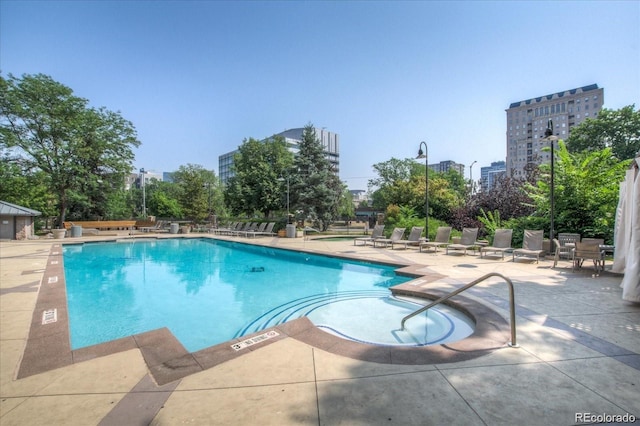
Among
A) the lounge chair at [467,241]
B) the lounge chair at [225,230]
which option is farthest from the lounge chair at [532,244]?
the lounge chair at [225,230]

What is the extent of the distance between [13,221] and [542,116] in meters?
125

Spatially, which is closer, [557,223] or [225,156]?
[557,223]

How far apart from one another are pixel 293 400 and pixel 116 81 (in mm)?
16398

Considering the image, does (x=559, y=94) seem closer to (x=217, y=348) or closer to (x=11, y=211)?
(x=217, y=348)

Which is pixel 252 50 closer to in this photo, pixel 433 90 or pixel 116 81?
pixel 116 81

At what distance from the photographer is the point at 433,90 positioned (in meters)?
14.9

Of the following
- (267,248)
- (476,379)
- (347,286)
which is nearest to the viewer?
(476,379)

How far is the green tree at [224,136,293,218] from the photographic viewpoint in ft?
91.9

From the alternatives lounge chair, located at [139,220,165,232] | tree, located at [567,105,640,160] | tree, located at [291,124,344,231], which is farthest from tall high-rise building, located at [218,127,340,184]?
lounge chair, located at [139,220,165,232]

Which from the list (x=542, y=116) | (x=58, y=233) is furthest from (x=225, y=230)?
(x=542, y=116)

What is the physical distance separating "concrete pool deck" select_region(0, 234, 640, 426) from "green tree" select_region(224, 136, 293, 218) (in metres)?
23.3

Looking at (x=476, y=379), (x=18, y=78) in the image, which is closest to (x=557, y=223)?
(x=476, y=379)

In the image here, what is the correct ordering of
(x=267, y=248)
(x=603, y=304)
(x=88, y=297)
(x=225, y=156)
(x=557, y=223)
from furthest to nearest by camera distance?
1. (x=225, y=156)
2. (x=267, y=248)
3. (x=557, y=223)
4. (x=88, y=297)
5. (x=603, y=304)

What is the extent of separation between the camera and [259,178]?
2819cm
